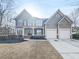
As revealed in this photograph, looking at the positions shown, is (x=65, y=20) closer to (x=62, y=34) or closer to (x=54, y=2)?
(x=62, y=34)

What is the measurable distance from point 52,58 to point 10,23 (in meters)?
39.3

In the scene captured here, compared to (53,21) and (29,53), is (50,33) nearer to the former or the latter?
(53,21)

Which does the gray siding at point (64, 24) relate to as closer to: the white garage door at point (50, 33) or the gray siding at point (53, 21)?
the gray siding at point (53, 21)

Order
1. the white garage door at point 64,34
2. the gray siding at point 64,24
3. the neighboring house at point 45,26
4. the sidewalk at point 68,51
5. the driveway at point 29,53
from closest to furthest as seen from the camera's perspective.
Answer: the driveway at point 29,53 < the sidewalk at point 68,51 < the white garage door at point 64,34 < the neighboring house at point 45,26 < the gray siding at point 64,24

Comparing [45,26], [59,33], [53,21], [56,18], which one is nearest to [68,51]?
[59,33]

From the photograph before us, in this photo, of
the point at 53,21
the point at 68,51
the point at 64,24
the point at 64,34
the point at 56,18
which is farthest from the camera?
the point at 56,18

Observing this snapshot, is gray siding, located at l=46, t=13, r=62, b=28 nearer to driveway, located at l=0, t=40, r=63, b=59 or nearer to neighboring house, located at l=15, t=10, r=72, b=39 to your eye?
neighboring house, located at l=15, t=10, r=72, b=39

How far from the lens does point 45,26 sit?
37500 millimetres

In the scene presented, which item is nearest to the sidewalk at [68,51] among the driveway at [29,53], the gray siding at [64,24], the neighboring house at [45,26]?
the driveway at [29,53]

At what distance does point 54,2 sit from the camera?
15.6 meters

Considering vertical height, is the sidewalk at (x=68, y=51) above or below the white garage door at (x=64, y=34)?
below

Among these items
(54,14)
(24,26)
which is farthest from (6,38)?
(54,14)

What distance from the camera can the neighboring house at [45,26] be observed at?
3734 centimetres

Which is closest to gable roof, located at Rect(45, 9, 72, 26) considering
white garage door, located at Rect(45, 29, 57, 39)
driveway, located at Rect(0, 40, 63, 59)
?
white garage door, located at Rect(45, 29, 57, 39)
